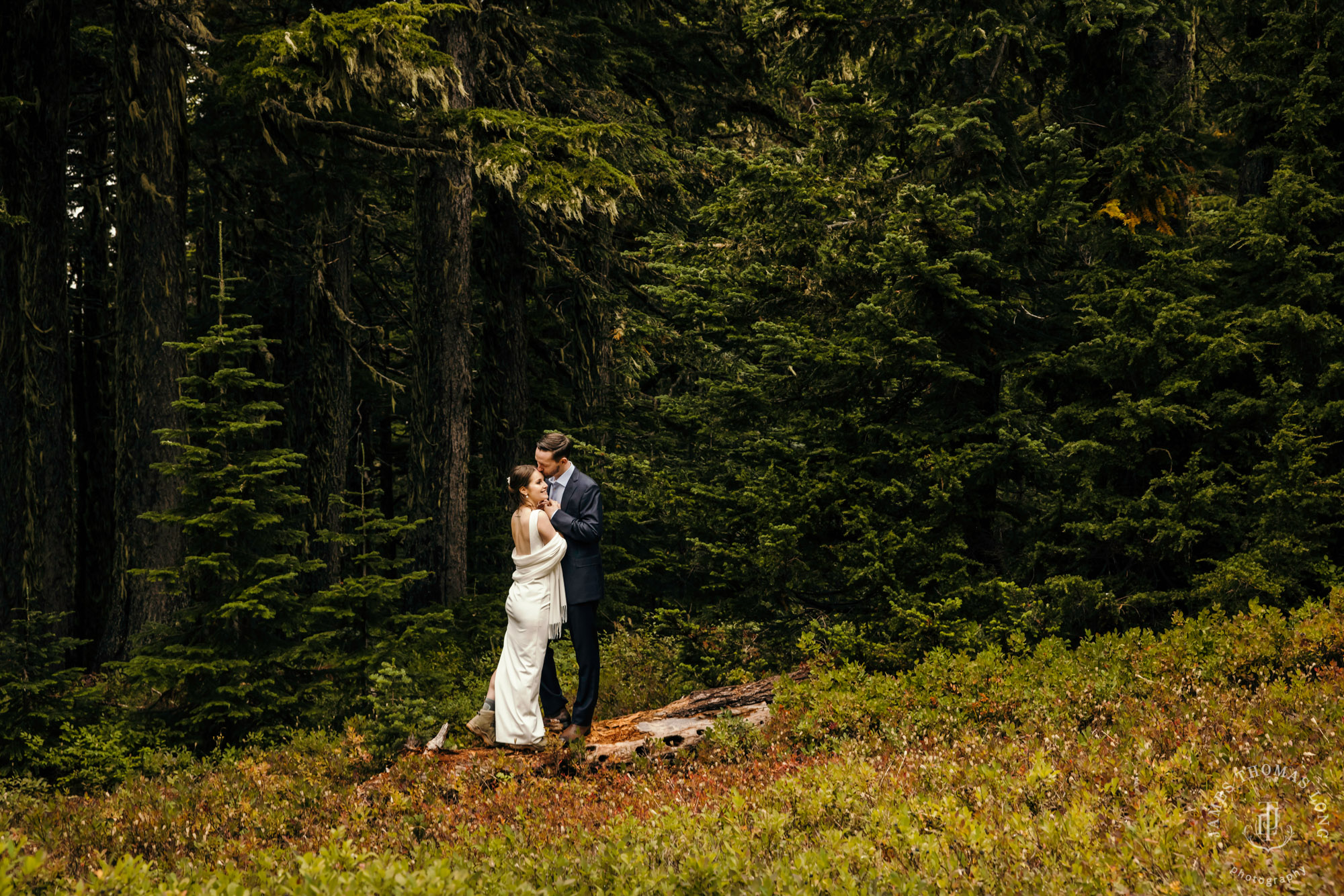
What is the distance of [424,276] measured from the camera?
1384cm

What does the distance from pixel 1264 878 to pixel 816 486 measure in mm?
6414

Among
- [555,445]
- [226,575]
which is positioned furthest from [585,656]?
[226,575]

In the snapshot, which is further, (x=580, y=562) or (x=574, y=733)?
(x=580, y=562)

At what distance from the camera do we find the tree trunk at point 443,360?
13.4 metres

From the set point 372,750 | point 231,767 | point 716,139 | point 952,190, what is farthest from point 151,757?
point 716,139

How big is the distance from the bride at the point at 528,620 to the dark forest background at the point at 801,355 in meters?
0.73

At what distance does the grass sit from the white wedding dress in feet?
1.58

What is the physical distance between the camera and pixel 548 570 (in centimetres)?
779

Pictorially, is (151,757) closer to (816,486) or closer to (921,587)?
(816,486)

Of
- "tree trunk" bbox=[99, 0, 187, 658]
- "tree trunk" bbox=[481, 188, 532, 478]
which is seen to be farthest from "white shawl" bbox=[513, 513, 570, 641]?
"tree trunk" bbox=[481, 188, 532, 478]

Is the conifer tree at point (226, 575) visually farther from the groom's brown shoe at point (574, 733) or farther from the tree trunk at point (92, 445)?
the tree trunk at point (92, 445)

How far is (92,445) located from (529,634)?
45.2 ft

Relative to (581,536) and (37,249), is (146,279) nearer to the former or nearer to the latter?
(37,249)

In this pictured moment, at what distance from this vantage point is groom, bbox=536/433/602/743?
25.1 feet
